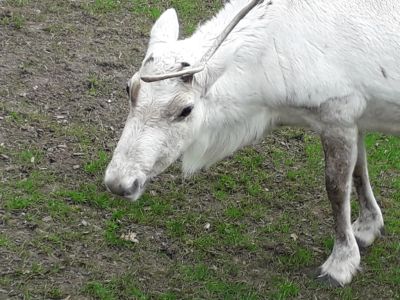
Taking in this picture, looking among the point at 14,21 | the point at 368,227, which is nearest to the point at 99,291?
the point at 368,227

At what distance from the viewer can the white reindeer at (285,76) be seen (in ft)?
14.2

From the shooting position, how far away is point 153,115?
13.5 feet

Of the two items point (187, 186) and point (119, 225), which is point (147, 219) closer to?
point (119, 225)

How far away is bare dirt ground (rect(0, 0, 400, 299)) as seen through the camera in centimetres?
480

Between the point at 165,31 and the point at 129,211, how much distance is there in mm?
1472

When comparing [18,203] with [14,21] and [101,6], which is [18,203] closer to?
[14,21]

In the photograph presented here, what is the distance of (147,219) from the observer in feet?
17.5

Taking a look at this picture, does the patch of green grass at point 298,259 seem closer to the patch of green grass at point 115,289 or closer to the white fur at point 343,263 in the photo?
the white fur at point 343,263

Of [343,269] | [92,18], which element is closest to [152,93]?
[343,269]

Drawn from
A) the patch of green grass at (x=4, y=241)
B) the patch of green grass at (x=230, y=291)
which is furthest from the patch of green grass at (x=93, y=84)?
the patch of green grass at (x=230, y=291)

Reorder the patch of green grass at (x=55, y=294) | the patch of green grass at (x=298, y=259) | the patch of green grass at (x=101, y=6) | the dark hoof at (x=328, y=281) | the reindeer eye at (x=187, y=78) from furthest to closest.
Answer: the patch of green grass at (x=101, y=6) < the patch of green grass at (x=298, y=259) < the dark hoof at (x=328, y=281) < the patch of green grass at (x=55, y=294) < the reindeer eye at (x=187, y=78)

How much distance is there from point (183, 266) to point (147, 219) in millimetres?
538

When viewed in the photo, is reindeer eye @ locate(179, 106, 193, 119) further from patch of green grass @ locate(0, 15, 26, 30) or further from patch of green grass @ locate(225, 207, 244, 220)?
patch of green grass @ locate(0, 15, 26, 30)

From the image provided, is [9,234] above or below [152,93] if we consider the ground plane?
below
